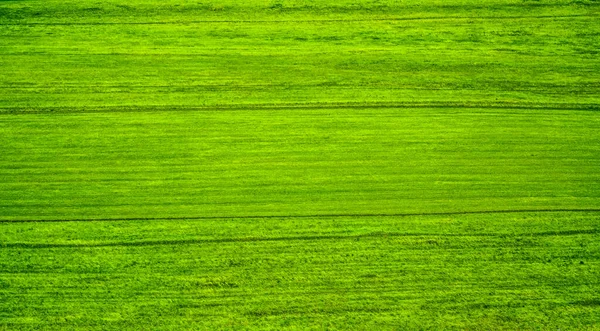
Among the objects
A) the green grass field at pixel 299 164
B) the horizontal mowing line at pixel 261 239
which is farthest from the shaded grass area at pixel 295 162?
the horizontal mowing line at pixel 261 239

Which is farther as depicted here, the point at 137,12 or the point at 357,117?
the point at 137,12

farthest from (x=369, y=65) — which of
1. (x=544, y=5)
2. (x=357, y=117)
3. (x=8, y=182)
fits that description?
(x=8, y=182)

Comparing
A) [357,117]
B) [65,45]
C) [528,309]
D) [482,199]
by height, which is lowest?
[528,309]

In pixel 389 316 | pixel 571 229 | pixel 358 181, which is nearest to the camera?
pixel 389 316

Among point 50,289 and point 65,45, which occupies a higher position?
point 65,45

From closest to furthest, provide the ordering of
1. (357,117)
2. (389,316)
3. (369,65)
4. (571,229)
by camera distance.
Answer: (389,316)
(571,229)
(357,117)
(369,65)

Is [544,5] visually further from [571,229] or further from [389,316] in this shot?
[389,316]

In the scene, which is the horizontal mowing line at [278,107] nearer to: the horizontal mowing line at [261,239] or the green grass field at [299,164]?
the green grass field at [299,164]
